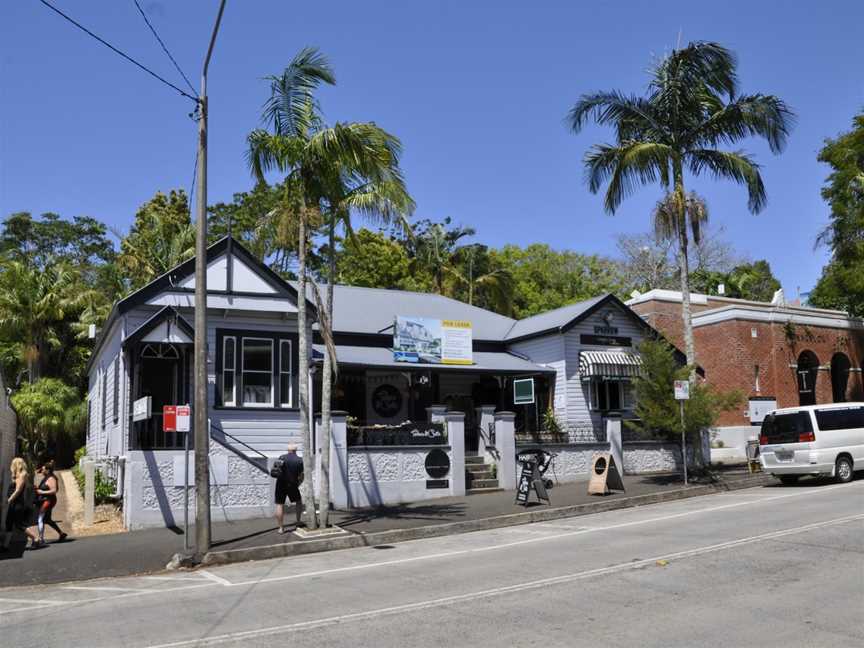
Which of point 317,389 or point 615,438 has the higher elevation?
point 317,389

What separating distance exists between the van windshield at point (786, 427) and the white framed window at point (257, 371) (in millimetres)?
13200

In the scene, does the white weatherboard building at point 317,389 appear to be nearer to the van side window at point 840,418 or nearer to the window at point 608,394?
the window at point 608,394

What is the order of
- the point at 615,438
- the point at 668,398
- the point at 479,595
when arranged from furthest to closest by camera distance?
1. the point at 615,438
2. the point at 668,398
3. the point at 479,595

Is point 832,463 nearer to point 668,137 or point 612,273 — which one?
point 668,137

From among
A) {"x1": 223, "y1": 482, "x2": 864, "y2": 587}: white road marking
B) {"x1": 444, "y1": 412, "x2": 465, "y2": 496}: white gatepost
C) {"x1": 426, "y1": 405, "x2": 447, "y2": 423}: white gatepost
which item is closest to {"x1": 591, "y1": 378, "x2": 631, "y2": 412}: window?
{"x1": 426, "y1": 405, "x2": 447, "y2": 423}: white gatepost

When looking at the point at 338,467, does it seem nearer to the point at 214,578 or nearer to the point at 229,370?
the point at 229,370

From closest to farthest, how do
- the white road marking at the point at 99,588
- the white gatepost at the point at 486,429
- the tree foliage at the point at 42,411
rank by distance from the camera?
the white road marking at the point at 99,588 < the white gatepost at the point at 486,429 < the tree foliage at the point at 42,411

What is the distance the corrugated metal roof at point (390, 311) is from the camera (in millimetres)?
26203

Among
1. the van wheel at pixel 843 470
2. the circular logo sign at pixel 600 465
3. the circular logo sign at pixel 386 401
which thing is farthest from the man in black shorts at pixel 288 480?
the van wheel at pixel 843 470

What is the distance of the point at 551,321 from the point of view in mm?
27281

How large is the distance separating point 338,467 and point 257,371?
3.50 m

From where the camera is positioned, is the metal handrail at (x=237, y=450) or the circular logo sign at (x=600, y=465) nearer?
Answer: the metal handrail at (x=237, y=450)

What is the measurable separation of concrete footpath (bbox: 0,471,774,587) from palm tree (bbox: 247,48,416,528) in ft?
4.18

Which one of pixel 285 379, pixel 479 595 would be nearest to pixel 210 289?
pixel 285 379
